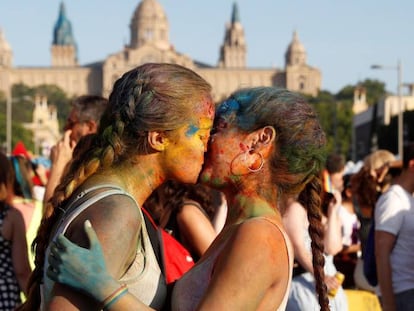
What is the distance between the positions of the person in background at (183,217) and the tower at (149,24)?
534 feet

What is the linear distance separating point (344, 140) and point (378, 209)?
103 m

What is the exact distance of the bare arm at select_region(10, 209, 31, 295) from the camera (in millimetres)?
5109

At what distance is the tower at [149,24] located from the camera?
16812 centimetres

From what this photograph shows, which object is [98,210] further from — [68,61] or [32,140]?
[68,61]

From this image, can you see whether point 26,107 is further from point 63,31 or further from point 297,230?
point 297,230

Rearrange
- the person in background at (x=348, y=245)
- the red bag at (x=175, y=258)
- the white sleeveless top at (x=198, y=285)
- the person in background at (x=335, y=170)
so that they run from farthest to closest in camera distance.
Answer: the person in background at (x=335, y=170)
the person in background at (x=348, y=245)
the red bag at (x=175, y=258)
the white sleeveless top at (x=198, y=285)

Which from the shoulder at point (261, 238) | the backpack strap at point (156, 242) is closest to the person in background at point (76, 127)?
the backpack strap at point (156, 242)

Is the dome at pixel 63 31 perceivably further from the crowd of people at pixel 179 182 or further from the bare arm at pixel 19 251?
the crowd of people at pixel 179 182

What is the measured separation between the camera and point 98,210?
8.29 feet

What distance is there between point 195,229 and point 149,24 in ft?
Answer: 545

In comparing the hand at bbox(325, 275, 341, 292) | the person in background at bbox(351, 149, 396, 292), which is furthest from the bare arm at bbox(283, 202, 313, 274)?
the person in background at bbox(351, 149, 396, 292)

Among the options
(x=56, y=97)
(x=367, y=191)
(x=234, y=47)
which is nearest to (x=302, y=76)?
(x=234, y=47)

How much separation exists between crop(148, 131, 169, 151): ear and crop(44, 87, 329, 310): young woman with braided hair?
0.17 meters

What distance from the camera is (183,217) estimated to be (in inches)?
175
